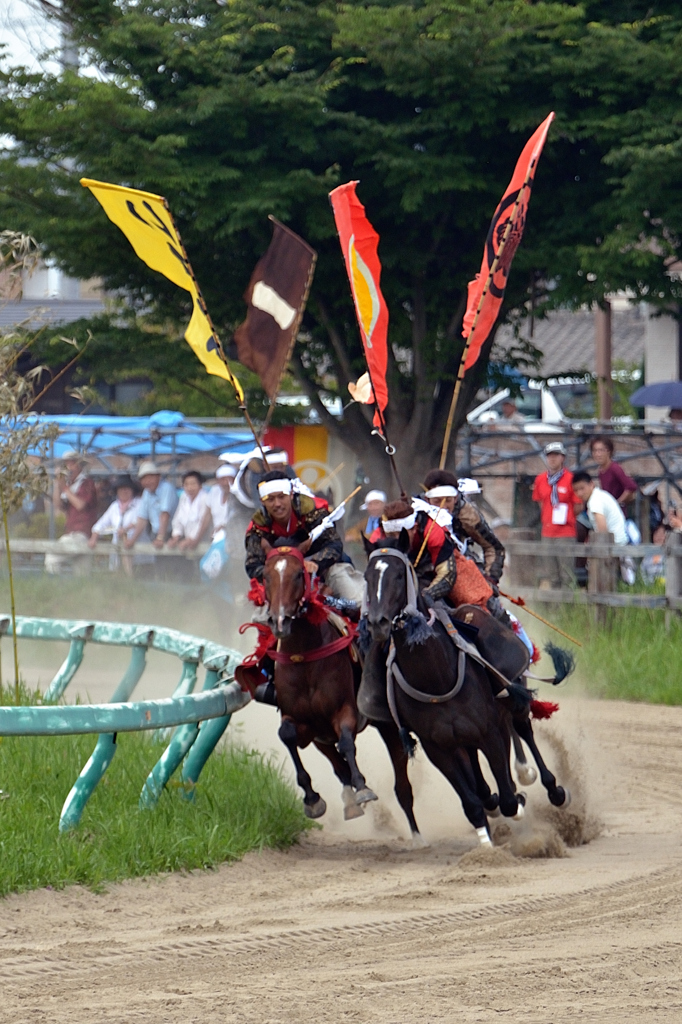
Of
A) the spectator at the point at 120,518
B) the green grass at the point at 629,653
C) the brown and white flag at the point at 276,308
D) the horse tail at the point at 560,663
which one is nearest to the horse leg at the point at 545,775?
the horse tail at the point at 560,663

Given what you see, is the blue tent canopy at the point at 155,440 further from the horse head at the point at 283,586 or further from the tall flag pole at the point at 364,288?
the horse head at the point at 283,586

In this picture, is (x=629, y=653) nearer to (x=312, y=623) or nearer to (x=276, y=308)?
(x=276, y=308)

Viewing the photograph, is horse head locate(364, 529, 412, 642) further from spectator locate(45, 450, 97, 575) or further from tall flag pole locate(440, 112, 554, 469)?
spectator locate(45, 450, 97, 575)

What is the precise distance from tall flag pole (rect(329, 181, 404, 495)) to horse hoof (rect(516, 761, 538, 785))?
199 centimetres

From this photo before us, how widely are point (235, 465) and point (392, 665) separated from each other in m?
7.59

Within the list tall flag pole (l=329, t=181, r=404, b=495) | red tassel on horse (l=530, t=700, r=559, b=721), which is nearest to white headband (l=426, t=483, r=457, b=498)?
tall flag pole (l=329, t=181, r=404, b=495)

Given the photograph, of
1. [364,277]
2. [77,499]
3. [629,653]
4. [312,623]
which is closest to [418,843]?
[312,623]

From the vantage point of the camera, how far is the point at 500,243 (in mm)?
9648

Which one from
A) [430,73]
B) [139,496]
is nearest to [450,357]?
[430,73]

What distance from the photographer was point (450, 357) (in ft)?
50.0

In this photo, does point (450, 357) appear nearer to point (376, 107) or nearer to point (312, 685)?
point (376, 107)

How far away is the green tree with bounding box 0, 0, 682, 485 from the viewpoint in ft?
44.0

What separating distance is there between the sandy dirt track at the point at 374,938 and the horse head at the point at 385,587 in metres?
1.22

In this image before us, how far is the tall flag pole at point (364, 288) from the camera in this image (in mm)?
9109
